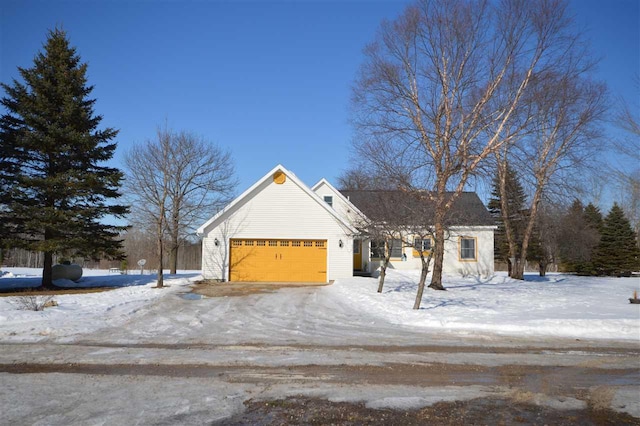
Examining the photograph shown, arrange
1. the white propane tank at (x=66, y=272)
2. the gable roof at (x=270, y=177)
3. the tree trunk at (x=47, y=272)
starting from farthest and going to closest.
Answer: the gable roof at (x=270, y=177) < the white propane tank at (x=66, y=272) < the tree trunk at (x=47, y=272)

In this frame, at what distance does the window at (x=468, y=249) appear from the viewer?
26.4 meters

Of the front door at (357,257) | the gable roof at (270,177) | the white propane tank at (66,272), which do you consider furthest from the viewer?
the front door at (357,257)

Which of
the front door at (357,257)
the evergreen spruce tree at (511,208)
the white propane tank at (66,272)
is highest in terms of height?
the evergreen spruce tree at (511,208)

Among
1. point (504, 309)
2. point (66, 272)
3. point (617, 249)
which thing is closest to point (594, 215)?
point (617, 249)

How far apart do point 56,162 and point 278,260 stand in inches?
406

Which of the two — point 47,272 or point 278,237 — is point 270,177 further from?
point 47,272

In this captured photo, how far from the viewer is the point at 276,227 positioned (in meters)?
22.1

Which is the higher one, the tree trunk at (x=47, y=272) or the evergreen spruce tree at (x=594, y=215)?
the evergreen spruce tree at (x=594, y=215)

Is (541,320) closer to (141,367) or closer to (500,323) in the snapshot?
(500,323)

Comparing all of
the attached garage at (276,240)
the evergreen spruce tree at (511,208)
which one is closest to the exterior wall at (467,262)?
the evergreen spruce tree at (511,208)

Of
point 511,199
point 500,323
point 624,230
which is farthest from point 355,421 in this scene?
point 624,230

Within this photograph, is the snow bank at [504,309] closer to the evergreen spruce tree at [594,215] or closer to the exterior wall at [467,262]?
the exterior wall at [467,262]

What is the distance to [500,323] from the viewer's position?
36.0ft

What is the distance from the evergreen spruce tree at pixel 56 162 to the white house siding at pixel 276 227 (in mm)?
4521
